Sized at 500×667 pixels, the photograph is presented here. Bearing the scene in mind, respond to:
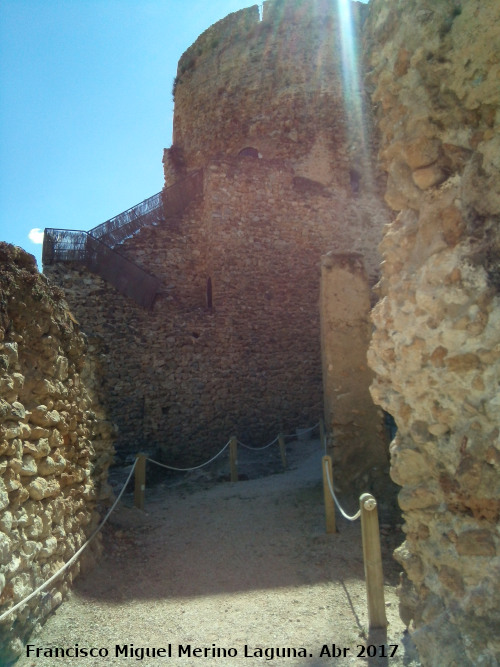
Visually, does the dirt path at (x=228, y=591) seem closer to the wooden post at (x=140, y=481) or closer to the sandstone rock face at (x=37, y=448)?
the wooden post at (x=140, y=481)

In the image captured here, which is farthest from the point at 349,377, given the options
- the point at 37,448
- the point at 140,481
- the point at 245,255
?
the point at 245,255

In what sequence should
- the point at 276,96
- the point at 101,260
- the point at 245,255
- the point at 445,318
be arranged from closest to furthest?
the point at 445,318
the point at 101,260
the point at 245,255
the point at 276,96

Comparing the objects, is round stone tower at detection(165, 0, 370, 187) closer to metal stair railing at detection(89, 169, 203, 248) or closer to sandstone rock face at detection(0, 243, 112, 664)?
metal stair railing at detection(89, 169, 203, 248)

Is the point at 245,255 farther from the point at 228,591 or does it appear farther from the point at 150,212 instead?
the point at 228,591

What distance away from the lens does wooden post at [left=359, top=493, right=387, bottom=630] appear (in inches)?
145

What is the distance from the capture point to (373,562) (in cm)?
370

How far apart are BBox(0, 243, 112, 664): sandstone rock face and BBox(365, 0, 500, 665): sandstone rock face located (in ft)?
7.62

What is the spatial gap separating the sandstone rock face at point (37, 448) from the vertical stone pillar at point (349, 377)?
10.4 ft

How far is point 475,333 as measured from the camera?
2.19m

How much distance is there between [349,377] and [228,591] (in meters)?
3.21

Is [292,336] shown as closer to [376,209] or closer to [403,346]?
[376,209]

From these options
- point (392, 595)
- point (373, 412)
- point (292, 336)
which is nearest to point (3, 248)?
point (392, 595)

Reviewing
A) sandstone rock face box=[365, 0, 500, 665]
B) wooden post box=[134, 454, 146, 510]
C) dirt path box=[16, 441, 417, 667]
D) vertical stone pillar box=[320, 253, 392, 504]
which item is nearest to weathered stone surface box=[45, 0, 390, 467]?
wooden post box=[134, 454, 146, 510]

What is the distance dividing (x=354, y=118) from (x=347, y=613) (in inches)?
614
